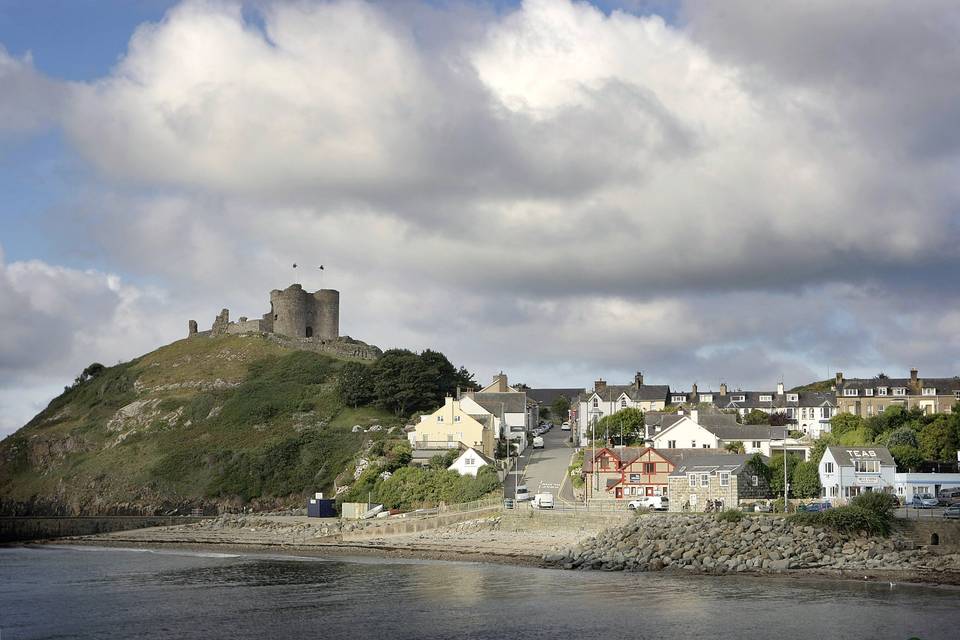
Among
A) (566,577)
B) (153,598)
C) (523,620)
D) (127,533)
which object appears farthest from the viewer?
(127,533)

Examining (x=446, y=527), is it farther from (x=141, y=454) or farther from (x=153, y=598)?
(x=141, y=454)

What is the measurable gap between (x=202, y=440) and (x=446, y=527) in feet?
128

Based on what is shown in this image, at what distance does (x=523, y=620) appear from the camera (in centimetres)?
3744

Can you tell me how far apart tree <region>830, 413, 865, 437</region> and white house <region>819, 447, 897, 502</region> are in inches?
676

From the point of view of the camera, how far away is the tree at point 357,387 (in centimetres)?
9469

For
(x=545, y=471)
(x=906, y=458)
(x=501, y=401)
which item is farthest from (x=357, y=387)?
(x=906, y=458)

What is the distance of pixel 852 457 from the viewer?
6162 centimetres

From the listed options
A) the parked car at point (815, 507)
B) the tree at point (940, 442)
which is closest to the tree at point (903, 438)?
the tree at point (940, 442)

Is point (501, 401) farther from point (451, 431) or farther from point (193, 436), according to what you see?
point (193, 436)

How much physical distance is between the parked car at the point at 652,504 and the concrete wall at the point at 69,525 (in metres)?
35.7

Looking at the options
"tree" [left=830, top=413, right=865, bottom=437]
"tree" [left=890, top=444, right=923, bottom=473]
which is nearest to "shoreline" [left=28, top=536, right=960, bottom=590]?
"tree" [left=890, top=444, right=923, bottom=473]

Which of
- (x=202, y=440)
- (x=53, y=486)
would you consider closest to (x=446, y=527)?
(x=202, y=440)

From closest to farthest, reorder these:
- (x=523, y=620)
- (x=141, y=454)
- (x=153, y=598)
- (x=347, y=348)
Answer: (x=523, y=620)
(x=153, y=598)
(x=141, y=454)
(x=347, y=348)

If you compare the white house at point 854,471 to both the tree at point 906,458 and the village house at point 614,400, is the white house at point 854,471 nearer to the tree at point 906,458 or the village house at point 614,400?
the tree at point 906,458
